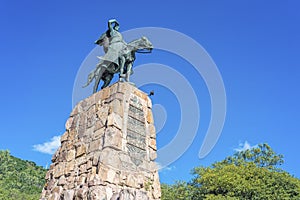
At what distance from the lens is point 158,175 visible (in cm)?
764

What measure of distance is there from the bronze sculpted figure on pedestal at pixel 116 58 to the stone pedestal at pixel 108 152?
690 mm

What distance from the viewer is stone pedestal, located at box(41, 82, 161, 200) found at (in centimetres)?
651

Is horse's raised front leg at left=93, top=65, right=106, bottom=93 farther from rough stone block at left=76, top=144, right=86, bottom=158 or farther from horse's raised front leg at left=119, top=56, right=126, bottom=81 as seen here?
rough stone block at left=76, top=144, right=86, bottom=158

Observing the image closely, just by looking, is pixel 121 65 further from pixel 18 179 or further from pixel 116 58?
pixel 18 179

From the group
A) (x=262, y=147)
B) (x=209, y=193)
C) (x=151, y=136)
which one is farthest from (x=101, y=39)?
(x=262, y=147)

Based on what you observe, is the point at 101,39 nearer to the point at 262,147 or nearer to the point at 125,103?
the point at 125,103

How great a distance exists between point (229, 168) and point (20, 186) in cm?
2569

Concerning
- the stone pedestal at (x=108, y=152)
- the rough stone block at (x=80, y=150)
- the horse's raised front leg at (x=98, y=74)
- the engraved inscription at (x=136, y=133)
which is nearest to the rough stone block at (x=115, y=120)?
the stone pedestal at (x=108, y=152)

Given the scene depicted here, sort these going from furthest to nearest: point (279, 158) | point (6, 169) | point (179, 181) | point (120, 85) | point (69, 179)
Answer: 1. point (6, 169)
2. point (279, 158)
3. point (179, 181)
4. point (120, 85)
5. point (69, 179)

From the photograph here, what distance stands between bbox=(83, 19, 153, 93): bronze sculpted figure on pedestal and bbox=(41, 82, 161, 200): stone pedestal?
0.69 metres

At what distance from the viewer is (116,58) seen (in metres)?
8.60

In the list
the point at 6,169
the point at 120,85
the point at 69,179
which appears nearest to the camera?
the point at 69,179

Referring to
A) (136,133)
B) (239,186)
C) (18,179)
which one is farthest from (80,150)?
(18,179)

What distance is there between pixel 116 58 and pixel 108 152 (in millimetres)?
2866
